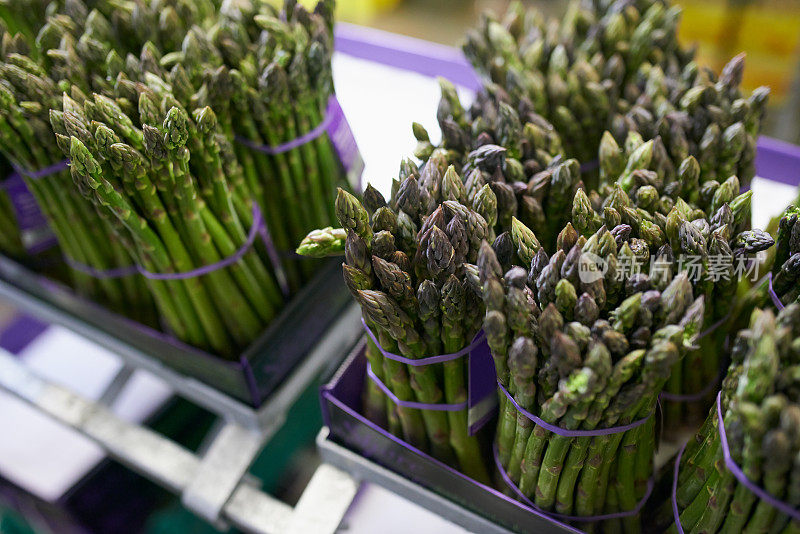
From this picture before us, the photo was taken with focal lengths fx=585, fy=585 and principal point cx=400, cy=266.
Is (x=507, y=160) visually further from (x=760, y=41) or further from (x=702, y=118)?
(x=760, y=41)

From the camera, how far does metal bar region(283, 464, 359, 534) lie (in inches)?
47.7

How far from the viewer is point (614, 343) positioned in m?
0.85

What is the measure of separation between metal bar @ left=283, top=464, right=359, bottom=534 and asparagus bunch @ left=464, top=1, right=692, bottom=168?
3.02 ft

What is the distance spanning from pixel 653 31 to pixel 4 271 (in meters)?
1.94

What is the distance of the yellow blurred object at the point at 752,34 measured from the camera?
122 inches

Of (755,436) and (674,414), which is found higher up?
(755,436)

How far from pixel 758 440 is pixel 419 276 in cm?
55

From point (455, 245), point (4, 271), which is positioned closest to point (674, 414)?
point (455, 245)

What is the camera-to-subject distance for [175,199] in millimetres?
1212

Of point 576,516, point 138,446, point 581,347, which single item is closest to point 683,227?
point 581,347

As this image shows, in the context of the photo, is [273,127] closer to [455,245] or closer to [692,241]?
[455,245]

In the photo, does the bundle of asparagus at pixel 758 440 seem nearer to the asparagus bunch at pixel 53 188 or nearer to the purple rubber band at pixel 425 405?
the purple rubber band at pixel 425 405

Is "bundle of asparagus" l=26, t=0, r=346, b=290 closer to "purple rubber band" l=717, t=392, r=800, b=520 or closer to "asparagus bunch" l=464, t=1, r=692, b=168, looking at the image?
"asparagus bunch" l=464, t=1, r=692, b=168

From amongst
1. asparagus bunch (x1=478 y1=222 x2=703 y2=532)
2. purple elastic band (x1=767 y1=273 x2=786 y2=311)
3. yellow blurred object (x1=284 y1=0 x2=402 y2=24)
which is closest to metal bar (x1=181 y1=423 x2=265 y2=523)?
asparagus bunch (x1=478 y1=222 x2=703 y2=532)
